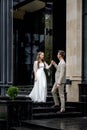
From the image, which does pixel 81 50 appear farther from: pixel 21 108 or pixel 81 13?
pixel 21 108

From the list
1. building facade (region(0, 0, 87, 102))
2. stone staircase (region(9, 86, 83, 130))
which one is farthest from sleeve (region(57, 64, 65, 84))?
building facade (region(0, 0, 87, 102))

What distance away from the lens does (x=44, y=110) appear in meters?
15.6

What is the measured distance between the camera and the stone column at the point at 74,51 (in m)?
17.5

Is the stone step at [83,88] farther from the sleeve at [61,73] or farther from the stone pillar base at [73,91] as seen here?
the sleeve at [61,73]

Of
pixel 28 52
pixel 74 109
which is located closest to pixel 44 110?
pixel 74 109

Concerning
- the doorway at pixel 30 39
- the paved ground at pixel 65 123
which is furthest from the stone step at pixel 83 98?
the doorway at pixel 30 39

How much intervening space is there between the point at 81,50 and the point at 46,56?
22.3 feet

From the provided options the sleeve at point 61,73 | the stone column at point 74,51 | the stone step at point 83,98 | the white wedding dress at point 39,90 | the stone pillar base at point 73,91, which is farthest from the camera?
the stone column at point 74,51

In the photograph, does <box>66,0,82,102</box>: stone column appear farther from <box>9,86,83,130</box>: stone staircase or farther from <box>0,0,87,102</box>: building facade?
<box>9,86,83,130</box>: stone staircase

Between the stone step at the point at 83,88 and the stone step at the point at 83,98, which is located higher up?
the stone step at the point at 83,88

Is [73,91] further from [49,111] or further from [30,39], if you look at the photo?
[30,39]

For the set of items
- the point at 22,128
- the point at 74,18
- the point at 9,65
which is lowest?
the point at 22,128

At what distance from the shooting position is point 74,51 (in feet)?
58.1

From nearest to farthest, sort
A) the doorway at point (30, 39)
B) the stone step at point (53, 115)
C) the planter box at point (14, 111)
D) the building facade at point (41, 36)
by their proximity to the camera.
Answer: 1. the planter box at point (14, 111)
2. the stone step at point (53, 115)
3. the building facade at point (41, 36)
4. the doorway at point (30, 39)
